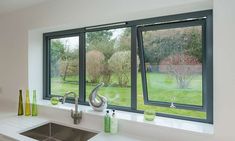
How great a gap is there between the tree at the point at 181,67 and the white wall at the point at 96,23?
42 centimetres

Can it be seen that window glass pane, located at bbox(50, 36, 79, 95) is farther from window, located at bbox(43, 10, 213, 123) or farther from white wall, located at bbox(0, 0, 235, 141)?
white wall, located at bbox(0, 0, 235, 141)

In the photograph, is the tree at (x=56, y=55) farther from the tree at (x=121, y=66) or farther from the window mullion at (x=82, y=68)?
the tree at (x=121, y=66)

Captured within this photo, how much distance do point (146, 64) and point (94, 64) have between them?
72cm

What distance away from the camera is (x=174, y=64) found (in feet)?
5.76

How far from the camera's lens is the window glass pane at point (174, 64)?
166cm

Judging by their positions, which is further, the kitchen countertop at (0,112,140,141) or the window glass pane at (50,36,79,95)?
the window glass pane at (50,36,79,95)

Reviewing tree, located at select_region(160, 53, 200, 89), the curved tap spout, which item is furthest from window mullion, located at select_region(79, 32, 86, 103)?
tree, located at select_region(160, 53, 200, 89)

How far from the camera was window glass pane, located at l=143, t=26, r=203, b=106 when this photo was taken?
1656 millimetres

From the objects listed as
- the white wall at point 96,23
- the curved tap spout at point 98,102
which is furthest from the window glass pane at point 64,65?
the curved tap spout at point 98,102

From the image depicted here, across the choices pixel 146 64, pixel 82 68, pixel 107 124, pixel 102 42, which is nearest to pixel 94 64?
pixel 82 68

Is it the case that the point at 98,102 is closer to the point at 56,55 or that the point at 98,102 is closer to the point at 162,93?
the point at 162,93

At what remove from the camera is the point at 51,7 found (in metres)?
2.14

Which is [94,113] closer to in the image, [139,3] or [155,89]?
[155,89]

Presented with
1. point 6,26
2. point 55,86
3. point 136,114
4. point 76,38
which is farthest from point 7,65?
point 136,114
